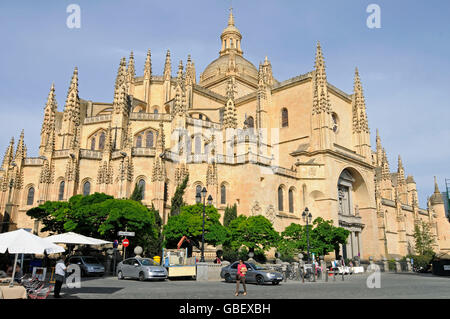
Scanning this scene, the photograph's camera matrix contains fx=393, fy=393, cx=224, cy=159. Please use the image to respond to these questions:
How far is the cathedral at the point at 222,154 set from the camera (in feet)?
115

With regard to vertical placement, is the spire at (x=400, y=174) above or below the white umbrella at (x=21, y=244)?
above

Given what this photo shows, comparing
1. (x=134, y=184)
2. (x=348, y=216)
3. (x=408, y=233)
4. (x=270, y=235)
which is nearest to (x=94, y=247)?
(x=134, y=184)

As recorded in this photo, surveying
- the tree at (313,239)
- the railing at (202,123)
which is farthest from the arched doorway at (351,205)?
the railing at (202,123)

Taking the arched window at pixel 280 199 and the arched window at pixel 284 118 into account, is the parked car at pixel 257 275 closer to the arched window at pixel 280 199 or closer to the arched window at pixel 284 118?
the arched window at pixel 280 199

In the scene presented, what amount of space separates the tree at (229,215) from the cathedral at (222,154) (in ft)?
4.02

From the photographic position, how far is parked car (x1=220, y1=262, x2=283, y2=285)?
742 inches

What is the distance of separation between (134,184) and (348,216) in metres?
25.0

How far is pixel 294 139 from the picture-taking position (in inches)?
1747

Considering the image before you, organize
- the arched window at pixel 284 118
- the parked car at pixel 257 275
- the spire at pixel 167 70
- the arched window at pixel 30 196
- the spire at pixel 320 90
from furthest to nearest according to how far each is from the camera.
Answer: the spire at pixel 167 70 < the arched window at pixel 284 118 < the spire at pixel 320 90 < the arched window at pixel 30 196 < the parked car at pixel 257 275

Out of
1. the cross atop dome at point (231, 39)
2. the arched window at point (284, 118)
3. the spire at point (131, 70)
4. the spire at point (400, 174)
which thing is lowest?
the spire at point (400, 174)

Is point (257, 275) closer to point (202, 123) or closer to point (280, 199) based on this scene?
point (280, 199)

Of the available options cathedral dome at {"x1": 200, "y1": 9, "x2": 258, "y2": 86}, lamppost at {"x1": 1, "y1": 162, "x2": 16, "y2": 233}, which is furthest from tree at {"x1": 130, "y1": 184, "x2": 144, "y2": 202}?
cathedral dome at {"x1": 200, "y1": 9, "x2": 258, "y2": 86}

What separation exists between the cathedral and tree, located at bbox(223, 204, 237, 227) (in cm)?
122
